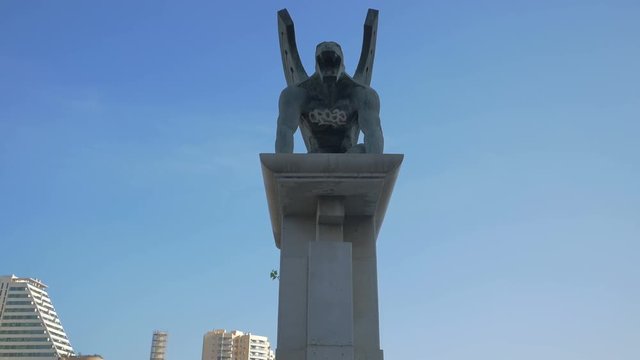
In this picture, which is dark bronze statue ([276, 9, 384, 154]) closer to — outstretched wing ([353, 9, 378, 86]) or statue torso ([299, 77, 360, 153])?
statue torso ([299, 77, 360, 153])

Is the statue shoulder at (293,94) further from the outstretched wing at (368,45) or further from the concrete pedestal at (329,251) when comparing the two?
the concrete pedestal at (329,251)

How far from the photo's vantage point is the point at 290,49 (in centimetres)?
868

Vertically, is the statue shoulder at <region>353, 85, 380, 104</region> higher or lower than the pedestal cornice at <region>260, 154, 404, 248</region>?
higher

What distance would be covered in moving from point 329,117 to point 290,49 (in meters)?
1.45

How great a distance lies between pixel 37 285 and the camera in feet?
313

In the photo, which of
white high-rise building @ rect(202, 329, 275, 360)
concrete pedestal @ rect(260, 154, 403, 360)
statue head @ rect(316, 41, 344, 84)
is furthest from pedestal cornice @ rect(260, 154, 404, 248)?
white high-rise building @ rect(202, 329, 275, 360)

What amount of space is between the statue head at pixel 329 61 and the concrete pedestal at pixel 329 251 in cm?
173

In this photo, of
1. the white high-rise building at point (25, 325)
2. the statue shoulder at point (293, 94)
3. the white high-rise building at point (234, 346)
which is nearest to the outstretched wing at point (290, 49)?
the statue shoulder at point (293, 94)

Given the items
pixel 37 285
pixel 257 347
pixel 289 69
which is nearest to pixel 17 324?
pixel 37 285

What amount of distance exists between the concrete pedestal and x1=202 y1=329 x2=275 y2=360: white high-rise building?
230 ft

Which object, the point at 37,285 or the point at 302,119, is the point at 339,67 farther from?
the point at 37,285

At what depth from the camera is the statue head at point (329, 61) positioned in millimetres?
7816

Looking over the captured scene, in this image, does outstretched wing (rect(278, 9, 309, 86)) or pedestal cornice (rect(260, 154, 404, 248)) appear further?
outstretched wing (rect(278, 9, 309, 86))

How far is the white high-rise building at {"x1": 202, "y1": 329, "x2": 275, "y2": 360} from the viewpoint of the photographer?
89.9m
